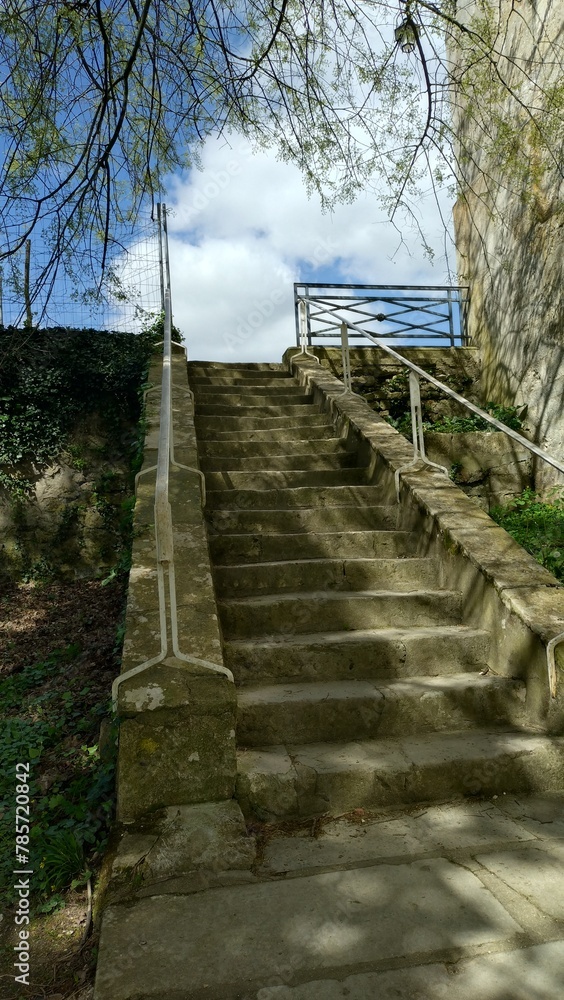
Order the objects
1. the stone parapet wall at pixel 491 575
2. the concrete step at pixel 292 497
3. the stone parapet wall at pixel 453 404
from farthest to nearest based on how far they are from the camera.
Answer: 1. the stone parapet wall at pixel 453 404
2. the concrete step at pixel 292 497
3. the stone parapet wall at pixel 491 575

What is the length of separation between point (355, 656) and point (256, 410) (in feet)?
11.6

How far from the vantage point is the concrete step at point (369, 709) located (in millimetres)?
2604

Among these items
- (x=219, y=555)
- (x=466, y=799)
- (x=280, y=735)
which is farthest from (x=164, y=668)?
(x=219, y=555)

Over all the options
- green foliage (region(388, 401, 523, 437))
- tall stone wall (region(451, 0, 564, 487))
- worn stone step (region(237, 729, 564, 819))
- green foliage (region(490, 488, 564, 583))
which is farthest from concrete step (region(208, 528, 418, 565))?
green foliage (region(388, 401, 523, 437))

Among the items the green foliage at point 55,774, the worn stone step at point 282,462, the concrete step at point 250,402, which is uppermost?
the concrete step at point 250,402

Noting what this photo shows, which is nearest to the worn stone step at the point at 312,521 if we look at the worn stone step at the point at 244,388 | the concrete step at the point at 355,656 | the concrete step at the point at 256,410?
the concrete step at the point at 355,656

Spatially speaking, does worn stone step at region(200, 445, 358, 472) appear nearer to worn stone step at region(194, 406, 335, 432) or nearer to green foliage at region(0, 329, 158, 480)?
worn stone step at region(194, 406, 335, 432)

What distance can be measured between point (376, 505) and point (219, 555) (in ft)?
4.26

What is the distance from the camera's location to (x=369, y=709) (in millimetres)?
2674

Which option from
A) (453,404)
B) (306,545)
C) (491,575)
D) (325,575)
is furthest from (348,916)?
(453,404)

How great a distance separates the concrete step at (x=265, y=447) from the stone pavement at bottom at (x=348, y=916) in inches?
128

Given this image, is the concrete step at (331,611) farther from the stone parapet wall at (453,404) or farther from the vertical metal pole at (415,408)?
the stone parapet wall at (453,404)

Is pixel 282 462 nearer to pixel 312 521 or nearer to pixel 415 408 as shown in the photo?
pixel 312 521

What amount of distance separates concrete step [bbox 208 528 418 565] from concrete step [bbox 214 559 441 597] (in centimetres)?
11
